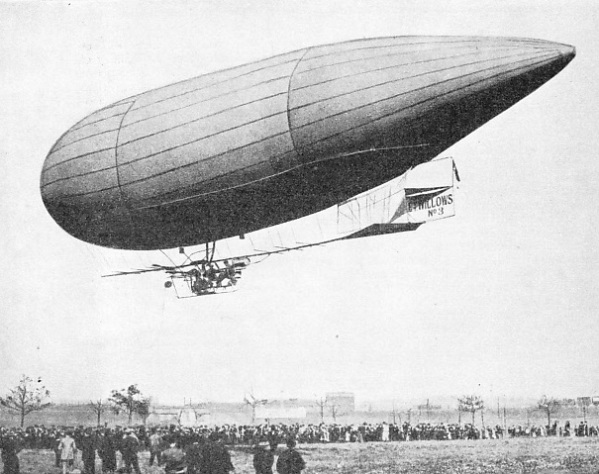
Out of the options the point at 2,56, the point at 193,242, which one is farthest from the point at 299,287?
the point at 2,56

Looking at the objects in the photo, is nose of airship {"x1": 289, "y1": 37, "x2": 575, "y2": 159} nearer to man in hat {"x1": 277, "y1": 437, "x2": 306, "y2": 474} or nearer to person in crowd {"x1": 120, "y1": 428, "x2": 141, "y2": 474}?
man in hat {"x1": 277, "y1": 437, "x2": 306, "y2": 474}

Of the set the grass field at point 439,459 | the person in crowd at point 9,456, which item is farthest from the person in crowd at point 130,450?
the person in crowd at point 9,456

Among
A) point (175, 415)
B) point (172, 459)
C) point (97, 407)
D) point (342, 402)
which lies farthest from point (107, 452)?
point (342, 402)

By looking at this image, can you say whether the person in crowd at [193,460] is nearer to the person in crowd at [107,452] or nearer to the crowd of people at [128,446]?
the crowd of people at [128,446]

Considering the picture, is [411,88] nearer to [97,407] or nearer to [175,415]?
[97,407]

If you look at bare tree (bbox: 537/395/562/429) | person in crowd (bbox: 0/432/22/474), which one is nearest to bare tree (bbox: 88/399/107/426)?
person in crowd (bbox: 0/432/22/474)

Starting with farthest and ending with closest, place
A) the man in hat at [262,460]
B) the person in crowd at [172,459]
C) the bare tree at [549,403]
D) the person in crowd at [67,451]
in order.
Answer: the bare tree at [549,403]
the person in crowd at [67,451]
the man in hat at [262,460]
the person in crowd at [172,459]

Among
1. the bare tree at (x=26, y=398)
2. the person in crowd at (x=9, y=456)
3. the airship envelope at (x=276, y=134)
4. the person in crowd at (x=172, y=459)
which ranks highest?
the airship envelope at (x=276, y=134)
